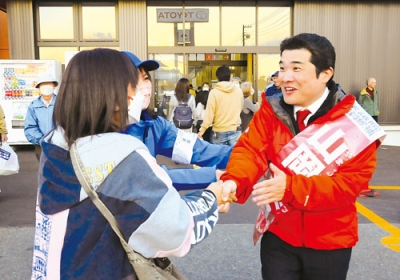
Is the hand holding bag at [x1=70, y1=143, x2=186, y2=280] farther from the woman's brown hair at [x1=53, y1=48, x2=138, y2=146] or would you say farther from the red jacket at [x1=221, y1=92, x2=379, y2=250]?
the red jacket at [x1=221, y1=92, x2=379, y2=250]

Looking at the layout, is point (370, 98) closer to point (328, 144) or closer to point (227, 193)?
point (328, 144)

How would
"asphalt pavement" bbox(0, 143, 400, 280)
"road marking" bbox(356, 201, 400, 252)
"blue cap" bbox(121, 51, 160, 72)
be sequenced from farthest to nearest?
"road marking" bbox(356, 201, 400, 252), "asphalt pavement" bbox(0, 143, 400, 280), "blue cap" bbox(121, 51, 160, 72)

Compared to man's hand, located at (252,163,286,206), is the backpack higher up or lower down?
lower down

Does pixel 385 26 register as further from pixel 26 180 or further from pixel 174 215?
pixel 174 215

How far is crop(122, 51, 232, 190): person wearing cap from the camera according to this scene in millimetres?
2195

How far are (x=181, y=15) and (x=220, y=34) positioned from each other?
136cm

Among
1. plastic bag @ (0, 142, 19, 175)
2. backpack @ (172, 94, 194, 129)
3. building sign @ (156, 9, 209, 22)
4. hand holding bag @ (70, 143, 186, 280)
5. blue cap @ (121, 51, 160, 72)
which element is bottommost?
plastic bag @ (0, 142, 19, 175)

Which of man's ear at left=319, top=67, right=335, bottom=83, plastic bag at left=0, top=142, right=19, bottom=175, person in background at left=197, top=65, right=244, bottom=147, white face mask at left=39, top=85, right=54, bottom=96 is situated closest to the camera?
man's ear at left=319, top=67, right=335, bottom=83

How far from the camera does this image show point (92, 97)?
4.75ft

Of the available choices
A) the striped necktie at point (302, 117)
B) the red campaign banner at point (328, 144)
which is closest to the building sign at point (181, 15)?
the striped necktie at point (302, 117)

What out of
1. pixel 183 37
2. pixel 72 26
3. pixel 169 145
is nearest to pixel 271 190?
pixel 169 145

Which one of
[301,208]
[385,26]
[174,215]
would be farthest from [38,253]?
[385,26]

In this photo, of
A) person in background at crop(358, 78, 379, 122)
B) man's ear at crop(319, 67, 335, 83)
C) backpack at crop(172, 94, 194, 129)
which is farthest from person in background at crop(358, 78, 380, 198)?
man's ear at crop(319, 67, 335, 83)

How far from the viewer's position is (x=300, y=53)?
2.14 metres
